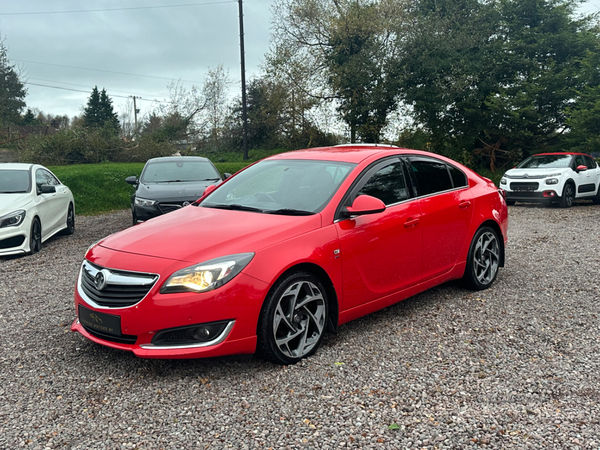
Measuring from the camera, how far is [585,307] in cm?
512

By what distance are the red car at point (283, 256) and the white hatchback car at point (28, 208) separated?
181 inches

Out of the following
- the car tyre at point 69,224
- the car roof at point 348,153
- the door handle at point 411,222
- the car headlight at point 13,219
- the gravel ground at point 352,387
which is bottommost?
the gravel ground at point 352,387

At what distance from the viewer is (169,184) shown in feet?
33.9

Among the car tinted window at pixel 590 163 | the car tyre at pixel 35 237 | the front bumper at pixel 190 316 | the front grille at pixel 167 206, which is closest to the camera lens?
Result: the front bumper at pixel 190 316

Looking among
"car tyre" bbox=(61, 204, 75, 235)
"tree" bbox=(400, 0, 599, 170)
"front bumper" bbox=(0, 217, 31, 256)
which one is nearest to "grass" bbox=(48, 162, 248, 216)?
"car tyre" bbox=(61, 204, 75, 235)

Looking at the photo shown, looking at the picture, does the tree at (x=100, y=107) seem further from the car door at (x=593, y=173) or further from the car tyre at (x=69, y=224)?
the car door at (x=593, y=173)

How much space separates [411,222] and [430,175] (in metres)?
0.79

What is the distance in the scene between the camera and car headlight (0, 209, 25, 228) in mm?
7916

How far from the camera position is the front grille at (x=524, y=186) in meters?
14.8

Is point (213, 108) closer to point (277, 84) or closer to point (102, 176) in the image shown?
point (277, 84)

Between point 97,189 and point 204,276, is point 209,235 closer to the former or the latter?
point 204,276

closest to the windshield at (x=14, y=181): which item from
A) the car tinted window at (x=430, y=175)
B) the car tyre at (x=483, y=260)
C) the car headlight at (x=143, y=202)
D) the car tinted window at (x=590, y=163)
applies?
the car headlight at (x=143, y=202)

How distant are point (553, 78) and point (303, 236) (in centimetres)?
2136

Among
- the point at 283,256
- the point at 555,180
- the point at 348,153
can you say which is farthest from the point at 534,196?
the point at 283,256
